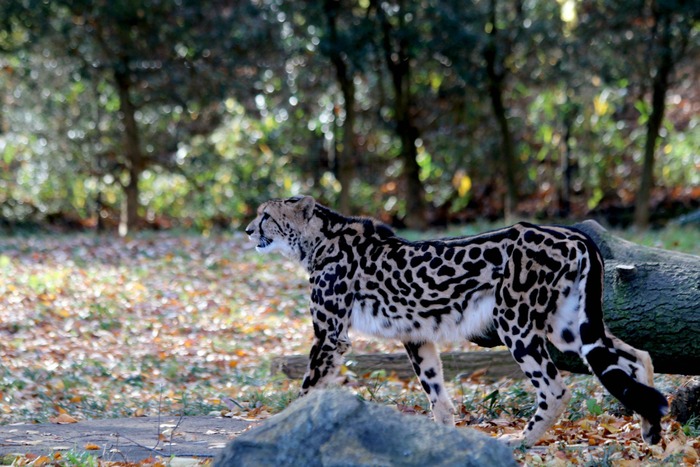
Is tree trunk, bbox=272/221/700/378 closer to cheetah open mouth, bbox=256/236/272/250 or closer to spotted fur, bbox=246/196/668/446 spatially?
spotted fur, bbox=246/196/668/446

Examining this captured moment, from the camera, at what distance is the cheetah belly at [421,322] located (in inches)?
265

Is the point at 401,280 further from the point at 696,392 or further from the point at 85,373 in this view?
the point at 85,373

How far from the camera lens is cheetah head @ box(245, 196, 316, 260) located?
776 centimetres

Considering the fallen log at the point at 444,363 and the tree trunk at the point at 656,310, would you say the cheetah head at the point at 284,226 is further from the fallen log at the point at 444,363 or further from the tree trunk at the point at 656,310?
the fallen log at the point at 444,363

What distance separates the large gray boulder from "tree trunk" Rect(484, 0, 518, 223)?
1598cm

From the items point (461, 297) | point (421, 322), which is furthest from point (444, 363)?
point (461, 297)

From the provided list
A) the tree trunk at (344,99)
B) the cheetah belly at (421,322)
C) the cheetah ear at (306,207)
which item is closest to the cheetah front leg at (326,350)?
the cheetah belly at (421,322)

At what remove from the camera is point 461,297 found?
22.3ft

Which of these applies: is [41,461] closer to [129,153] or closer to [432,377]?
[432,377]

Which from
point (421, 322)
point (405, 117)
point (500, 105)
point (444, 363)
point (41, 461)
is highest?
point (500, 105)

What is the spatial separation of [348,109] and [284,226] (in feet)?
44.3

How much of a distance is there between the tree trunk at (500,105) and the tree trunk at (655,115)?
2713 millimetres

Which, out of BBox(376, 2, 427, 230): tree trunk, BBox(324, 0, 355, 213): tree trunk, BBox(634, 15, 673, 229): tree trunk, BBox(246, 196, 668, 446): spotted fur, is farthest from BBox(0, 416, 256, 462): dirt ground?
BBox(634, 15, 673, 229): tree trunk

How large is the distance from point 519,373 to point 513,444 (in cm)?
283
